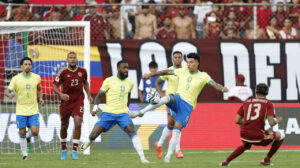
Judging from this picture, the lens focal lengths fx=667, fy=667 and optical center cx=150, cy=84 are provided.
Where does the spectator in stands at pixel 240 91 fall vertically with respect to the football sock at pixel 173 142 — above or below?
above

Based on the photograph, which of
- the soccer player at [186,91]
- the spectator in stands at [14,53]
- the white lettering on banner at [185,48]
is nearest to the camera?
the soccer player at [186,91]

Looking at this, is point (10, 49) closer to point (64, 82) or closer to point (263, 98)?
point (64, 82)

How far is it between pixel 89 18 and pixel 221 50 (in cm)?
418

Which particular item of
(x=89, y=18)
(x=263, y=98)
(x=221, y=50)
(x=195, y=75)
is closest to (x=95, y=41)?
(x=89, y=18)

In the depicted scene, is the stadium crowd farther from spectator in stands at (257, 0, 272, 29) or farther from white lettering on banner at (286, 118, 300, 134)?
white lettering on banner at (286, 118, 300, 134)

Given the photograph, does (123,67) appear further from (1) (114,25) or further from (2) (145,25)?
(2) (145,25)

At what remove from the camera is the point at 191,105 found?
13484 mm

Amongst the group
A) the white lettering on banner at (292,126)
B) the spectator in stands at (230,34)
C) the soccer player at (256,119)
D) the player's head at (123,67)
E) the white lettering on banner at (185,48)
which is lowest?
the white lettering on banner at (292,126)

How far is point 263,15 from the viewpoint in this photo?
68.7ft

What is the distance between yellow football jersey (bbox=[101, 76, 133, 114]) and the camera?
13766 millimetres

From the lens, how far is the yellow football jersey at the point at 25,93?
50.9 feet

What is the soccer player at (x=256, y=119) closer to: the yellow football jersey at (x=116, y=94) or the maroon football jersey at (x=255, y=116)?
the maroon football jersey at (x=255, y=116)

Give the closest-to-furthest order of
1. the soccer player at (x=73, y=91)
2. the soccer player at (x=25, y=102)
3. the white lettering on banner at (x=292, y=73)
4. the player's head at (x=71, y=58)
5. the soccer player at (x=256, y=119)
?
the soccer player at (x=256, y=119)
the player's head at (x=71, y=58)
the soccer player at (x=73, y=91)
the soccer player at (x=25, y=102)
the white lettering on banner at (x=292, y=73)

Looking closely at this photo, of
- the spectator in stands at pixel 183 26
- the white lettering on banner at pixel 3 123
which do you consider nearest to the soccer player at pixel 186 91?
the white lettering on banner at pixel 3 123
